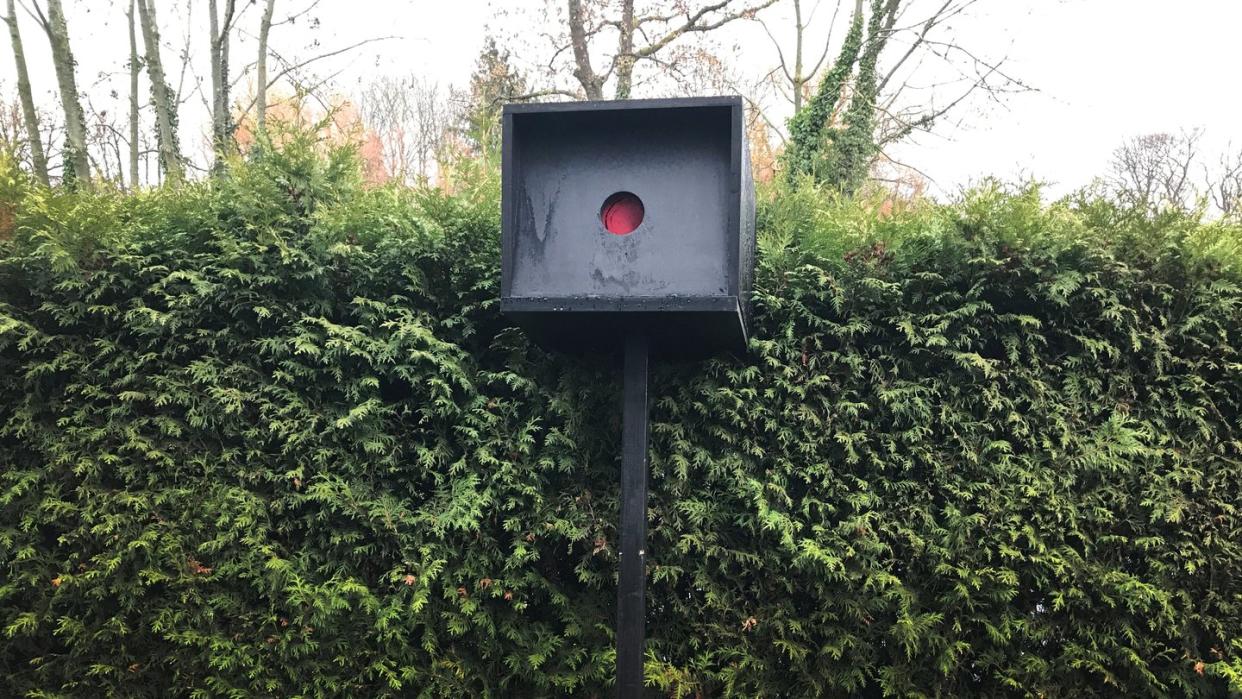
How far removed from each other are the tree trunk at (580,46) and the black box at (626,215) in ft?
32.9

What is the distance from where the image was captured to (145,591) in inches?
130

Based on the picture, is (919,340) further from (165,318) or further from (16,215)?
(16,215)

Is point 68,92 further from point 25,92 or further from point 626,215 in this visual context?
point 626,215

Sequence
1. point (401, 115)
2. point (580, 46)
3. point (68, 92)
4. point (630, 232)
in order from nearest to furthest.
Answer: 1. point (630, 232)
2. point (68, 92)
3. point (580, 46)
4. point (401, 115)

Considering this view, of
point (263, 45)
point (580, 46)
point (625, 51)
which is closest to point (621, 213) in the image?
point (263, 45)

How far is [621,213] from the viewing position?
2.79 m

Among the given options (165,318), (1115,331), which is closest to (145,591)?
(165,318)

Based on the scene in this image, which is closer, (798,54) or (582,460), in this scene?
(582,460)

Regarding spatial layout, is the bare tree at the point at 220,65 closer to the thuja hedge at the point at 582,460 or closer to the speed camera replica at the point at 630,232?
the thuja hedge at the point at 582,460

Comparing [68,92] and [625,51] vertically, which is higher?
[625,51]

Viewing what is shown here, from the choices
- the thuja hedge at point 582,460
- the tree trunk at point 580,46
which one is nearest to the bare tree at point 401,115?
the tree trunk at point 580,46

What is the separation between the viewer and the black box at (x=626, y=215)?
8.58ft

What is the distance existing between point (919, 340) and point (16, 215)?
13.4ft

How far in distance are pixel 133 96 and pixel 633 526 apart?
35.7ft
